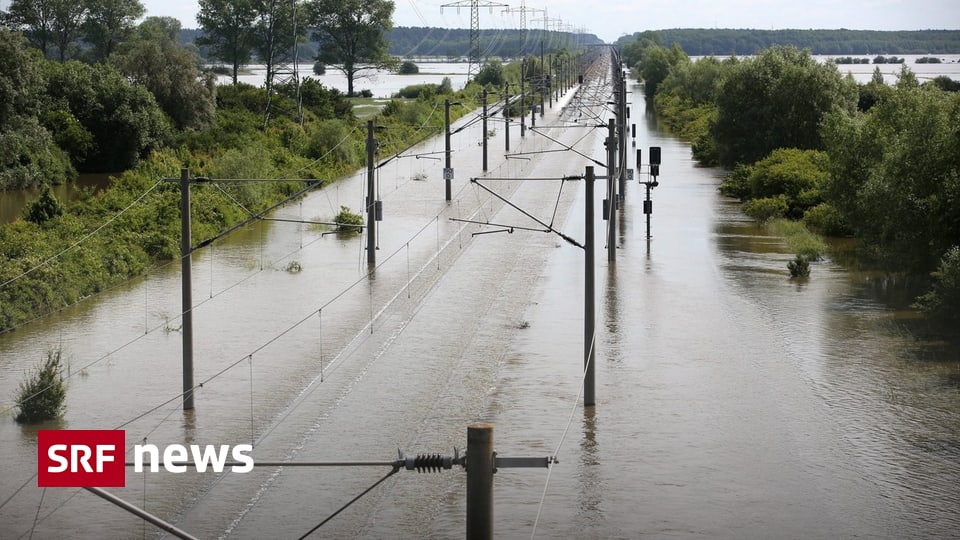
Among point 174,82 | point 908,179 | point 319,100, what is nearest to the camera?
point 908,179

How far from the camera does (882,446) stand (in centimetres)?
2053

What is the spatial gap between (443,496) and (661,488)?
10.0 ft

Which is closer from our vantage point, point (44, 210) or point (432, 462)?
point (432, 462)

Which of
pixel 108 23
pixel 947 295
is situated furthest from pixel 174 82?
pixel 947 295

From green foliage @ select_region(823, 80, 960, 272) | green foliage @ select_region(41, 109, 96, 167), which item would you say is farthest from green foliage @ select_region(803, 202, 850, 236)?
Result: green foliage @ select_region(41, 109, 96, 167)

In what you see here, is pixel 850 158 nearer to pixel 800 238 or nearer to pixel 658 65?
pixel 800 238

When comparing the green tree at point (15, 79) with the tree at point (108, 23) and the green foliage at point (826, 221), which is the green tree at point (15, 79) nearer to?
the green foliage at point (826, 221)

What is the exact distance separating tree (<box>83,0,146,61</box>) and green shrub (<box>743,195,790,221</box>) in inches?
2816

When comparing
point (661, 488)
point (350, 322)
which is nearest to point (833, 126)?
point (350, 322)

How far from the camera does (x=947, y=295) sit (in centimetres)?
2950

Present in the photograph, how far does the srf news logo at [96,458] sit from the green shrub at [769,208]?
32.9m

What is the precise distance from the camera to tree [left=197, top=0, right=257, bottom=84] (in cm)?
10494

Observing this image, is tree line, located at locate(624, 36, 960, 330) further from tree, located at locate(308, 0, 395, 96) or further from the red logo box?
tree, located at locate(308, 0, 395, 96)

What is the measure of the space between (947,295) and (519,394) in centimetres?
1163
